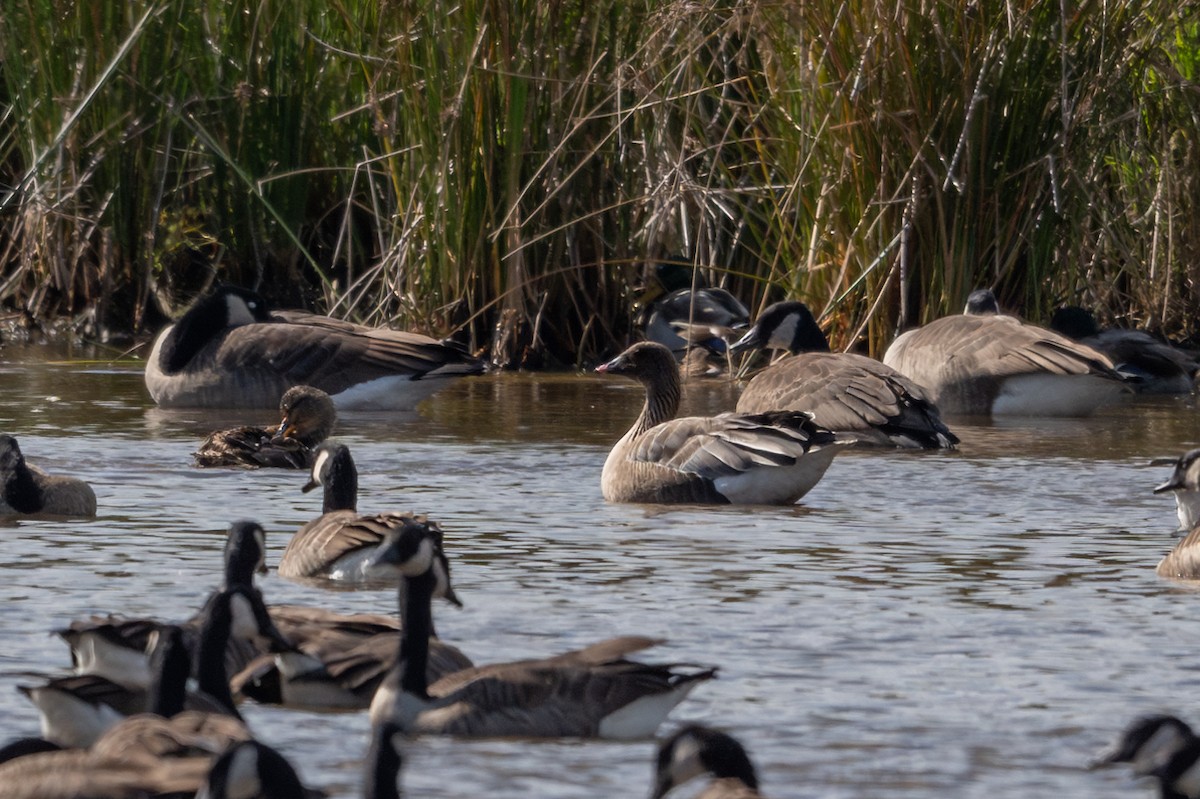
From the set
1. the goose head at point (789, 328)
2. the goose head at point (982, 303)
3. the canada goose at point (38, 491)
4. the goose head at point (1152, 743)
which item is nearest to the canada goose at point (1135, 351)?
the goose head at point (982, 303)

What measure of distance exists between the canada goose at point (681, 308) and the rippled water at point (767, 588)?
3056 mm

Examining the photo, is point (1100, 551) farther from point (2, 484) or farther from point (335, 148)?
point (335, 148)

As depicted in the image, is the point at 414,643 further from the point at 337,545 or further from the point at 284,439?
the point at 284,439

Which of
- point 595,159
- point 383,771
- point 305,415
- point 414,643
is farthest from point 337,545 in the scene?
point 595,159

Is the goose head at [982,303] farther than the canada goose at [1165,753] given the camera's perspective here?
Yes

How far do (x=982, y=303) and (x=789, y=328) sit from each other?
4.04ft

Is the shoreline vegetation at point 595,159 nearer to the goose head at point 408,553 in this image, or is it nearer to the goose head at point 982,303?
the goose head at point 982,303

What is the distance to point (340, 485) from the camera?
9.30 meters

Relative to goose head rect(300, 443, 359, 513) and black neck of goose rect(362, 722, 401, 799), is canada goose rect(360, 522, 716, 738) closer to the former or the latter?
black neck of goose rect(362, 722, 401, 799)

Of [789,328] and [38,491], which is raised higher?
[789,328]

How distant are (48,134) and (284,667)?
12378 millimetres

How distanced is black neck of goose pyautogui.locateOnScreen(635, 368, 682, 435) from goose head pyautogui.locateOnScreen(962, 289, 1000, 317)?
10.8 ft

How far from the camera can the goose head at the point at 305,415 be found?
12.5 m

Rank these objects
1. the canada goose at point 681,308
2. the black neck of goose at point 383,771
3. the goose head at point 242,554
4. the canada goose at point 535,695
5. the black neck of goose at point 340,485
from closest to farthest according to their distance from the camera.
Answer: the black neck of goose at point 383,771
the canada goose at point 535,695
the goose head at point 242,554
the black neck of goose at point 340,485
the canada goose at point 681,308
